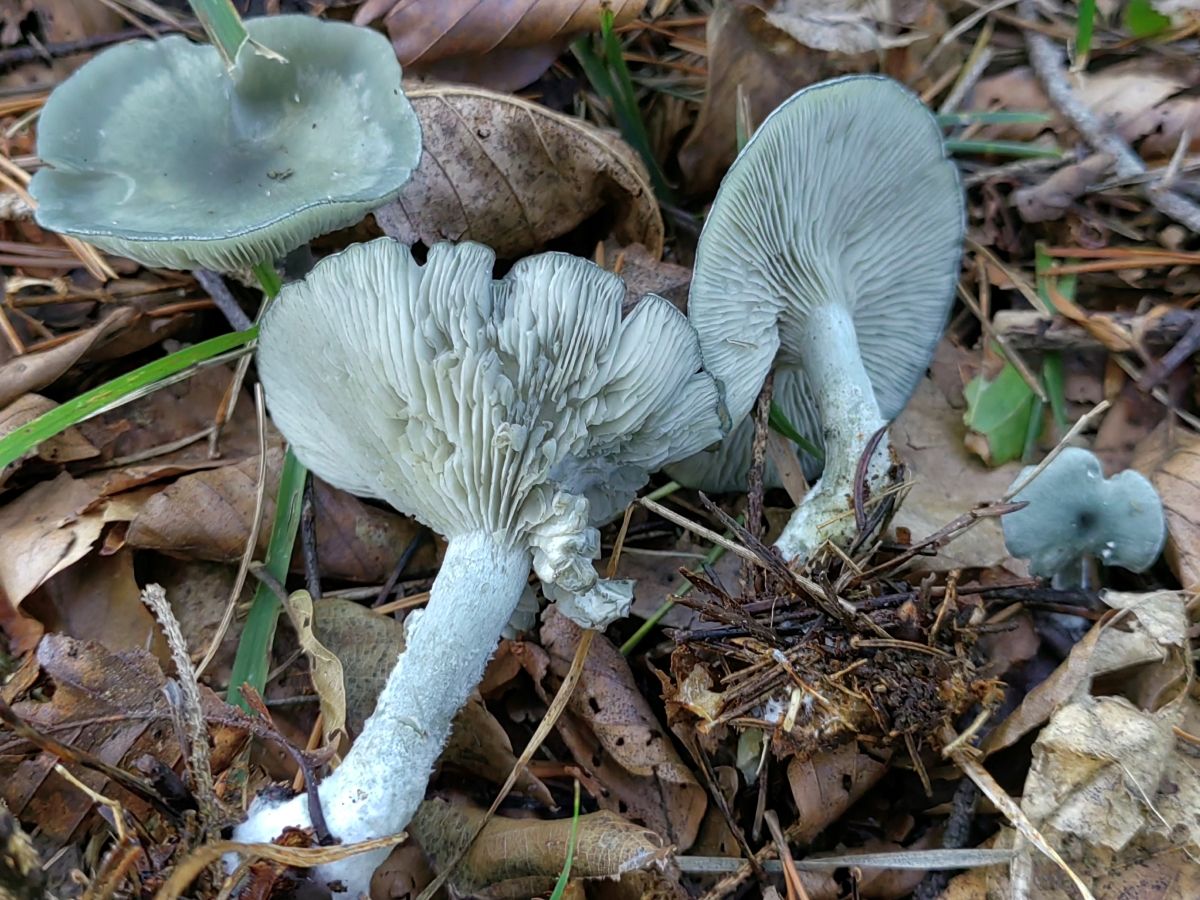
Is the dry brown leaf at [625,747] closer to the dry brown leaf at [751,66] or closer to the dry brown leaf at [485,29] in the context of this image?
the dry brown leaf at [751,66]

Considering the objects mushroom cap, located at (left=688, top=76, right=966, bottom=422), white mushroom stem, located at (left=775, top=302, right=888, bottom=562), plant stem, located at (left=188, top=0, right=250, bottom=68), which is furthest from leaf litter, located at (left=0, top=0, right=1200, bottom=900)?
plant stem, located at (left=188, top=0, right=250, bottom=68)

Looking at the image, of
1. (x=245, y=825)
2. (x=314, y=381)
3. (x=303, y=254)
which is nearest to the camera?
(x=245, y=825)

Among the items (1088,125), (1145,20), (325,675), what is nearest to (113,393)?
(325,675)

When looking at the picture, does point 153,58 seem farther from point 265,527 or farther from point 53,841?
point 53,841

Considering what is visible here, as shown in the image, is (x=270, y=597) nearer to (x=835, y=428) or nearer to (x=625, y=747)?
(x=625, y=747)

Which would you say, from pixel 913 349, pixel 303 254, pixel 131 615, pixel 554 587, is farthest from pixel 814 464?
pixel 131 615

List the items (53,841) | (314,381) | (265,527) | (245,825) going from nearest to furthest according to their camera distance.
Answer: (245,825)
(53,841)
(314,381)
(265,527)
